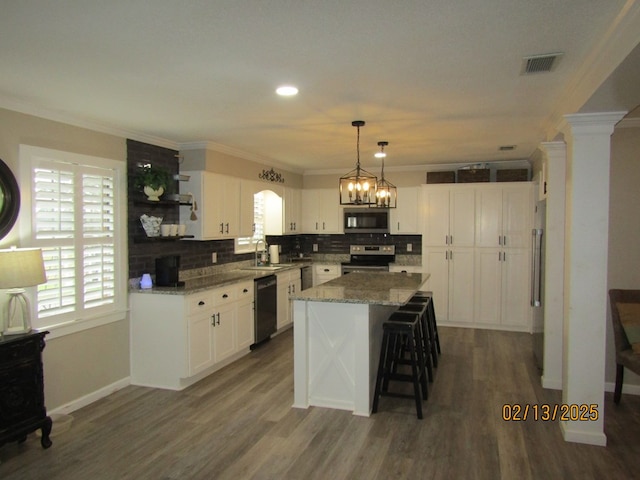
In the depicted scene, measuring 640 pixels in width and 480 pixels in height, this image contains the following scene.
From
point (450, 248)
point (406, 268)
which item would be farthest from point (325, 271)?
point (450, 248)

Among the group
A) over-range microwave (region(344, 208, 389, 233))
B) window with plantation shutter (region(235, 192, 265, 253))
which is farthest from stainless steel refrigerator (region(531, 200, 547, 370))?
window with plantation shutter (region(235, 192, 265, 253))

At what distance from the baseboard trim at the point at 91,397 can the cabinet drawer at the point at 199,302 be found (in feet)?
3.06

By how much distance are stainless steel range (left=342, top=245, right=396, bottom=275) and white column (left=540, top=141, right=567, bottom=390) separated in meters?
3.04

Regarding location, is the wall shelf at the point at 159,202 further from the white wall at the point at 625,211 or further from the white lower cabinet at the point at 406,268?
the white wall at the point at 625,211

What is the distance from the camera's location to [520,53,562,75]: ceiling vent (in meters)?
2.41

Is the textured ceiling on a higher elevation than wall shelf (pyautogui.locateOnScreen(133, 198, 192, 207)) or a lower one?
higher

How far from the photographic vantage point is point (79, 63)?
2.49m

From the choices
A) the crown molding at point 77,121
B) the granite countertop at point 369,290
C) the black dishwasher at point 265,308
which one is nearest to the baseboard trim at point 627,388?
the granite countertop at point 369,290

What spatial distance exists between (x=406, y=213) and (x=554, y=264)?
317 centimetres

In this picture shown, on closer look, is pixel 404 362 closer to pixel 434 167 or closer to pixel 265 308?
pixel 265 308

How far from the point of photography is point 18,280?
9.36 feet

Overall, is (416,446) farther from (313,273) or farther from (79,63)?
(313,273)

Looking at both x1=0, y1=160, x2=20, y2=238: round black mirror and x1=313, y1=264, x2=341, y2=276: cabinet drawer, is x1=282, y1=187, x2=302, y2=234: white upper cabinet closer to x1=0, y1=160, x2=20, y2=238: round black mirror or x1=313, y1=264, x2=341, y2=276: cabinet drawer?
x1=313, y1=264, x2=341, y2=276: cabinet drawer

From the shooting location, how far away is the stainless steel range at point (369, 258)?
6865 mm
